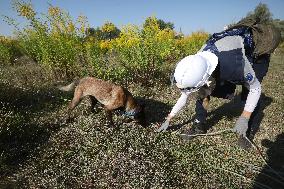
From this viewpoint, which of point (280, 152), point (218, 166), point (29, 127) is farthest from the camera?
point (29, 127)

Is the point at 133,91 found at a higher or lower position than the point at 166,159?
higher

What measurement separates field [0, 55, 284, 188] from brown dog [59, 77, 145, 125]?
0.21m

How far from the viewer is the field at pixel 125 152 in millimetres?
3592

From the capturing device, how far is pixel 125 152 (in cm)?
404

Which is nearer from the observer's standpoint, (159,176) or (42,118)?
(159,176)

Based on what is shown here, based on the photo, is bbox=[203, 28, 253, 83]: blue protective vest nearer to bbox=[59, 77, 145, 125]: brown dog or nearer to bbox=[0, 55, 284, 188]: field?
bbox=[0, 55, 284, 188]: field

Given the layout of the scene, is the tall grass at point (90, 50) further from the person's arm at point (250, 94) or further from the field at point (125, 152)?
the person's arm at point (250, 94)

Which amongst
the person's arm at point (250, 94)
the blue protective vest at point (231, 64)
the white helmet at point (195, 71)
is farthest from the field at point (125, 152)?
the white helmet at point (195, 71)

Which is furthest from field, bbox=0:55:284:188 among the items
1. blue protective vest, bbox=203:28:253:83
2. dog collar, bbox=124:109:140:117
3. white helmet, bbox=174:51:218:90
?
white helmet, bbox=174:51:218:90

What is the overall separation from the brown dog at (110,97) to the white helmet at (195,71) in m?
1.86

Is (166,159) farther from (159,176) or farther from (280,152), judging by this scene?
(280,152)

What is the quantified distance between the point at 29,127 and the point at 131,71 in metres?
3.13

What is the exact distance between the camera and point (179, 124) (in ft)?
17.4

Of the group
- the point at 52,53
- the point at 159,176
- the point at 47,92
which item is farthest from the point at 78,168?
the point at 52,53
